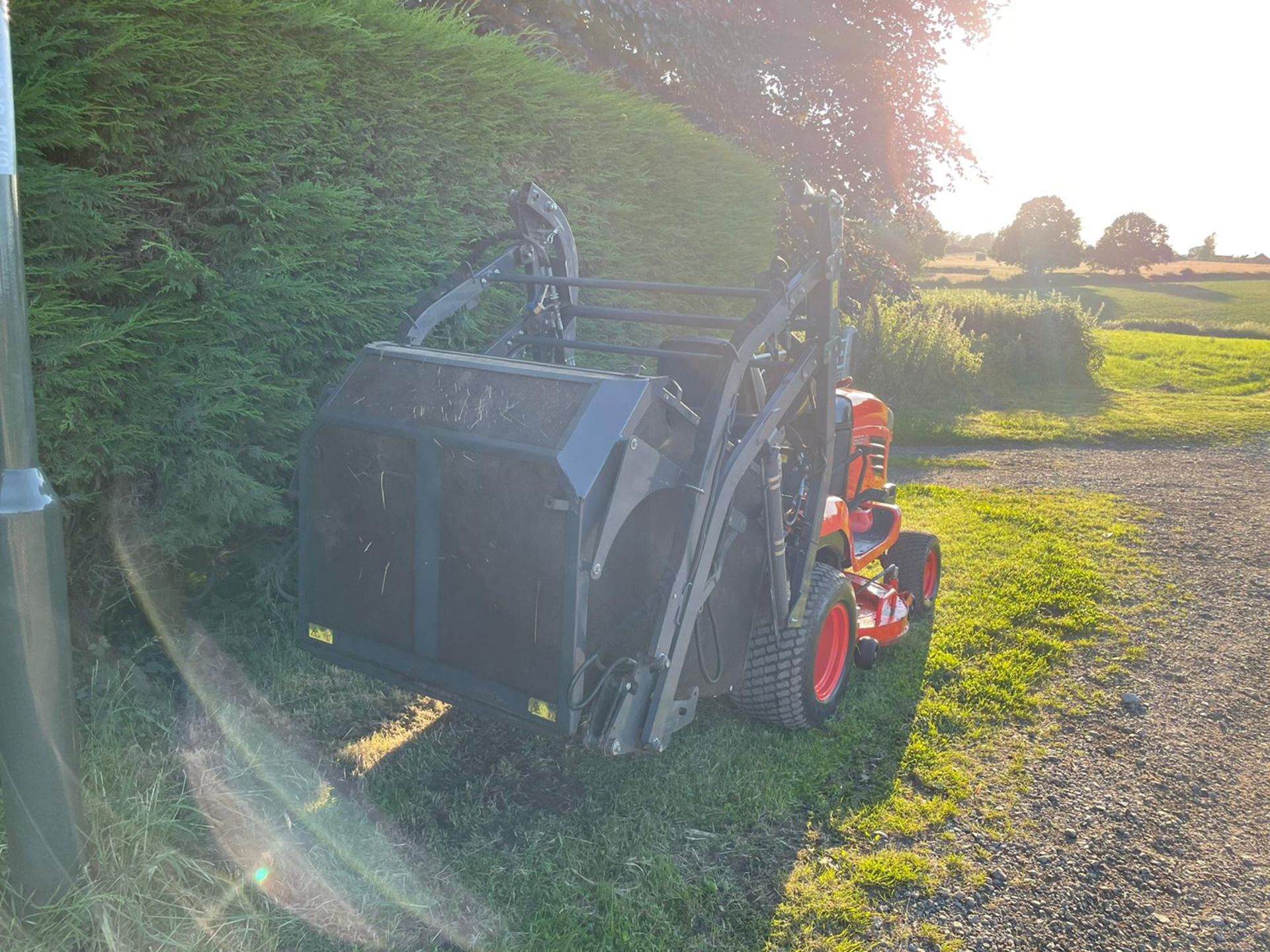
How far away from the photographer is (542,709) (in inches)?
129

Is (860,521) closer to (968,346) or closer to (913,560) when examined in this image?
(913,560)

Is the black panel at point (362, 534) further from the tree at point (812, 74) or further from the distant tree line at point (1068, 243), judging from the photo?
the distant tree line at point (1068, 243)

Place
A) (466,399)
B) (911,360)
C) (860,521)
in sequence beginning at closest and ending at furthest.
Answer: (466,399) → (860,521) → (911,360)

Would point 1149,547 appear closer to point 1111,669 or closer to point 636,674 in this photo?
point 1111,669

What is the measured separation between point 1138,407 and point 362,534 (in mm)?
14829

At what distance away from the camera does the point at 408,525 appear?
11.5ft

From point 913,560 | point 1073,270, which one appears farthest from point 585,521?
point 1073,270

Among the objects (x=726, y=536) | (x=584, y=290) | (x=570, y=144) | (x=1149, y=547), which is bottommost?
(x=1149, y=547)

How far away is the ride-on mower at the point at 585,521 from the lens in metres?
3.22

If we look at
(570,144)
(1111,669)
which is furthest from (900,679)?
(570,144)

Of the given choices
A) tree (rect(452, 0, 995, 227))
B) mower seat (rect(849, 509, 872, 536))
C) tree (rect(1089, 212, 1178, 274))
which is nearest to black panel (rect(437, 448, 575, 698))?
mower seat (rect(849, 509, 872, 536))

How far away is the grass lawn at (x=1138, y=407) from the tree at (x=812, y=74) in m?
3.34

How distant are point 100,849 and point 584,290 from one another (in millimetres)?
4146

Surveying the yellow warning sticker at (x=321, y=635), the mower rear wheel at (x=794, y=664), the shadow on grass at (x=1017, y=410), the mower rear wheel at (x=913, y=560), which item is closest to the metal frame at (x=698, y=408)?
the mower rear wheel at (x=794, y=664)
